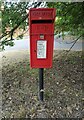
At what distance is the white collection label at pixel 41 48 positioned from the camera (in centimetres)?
334

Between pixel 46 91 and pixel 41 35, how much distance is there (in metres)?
1.13

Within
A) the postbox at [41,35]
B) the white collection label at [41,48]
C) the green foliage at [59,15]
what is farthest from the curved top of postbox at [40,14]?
the green foliage at [59,15]

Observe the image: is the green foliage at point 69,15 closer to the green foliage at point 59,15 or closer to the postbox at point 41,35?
the green foliage at point 59,15

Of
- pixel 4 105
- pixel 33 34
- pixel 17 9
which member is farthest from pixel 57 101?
pixel 17 9

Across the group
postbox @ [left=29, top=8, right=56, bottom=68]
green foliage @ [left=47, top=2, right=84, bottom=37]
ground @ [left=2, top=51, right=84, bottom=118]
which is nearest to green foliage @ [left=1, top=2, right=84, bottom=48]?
green foliage @ [left=47, top=2, right=84, bottom=37]

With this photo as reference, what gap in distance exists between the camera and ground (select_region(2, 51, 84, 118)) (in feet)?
11.4

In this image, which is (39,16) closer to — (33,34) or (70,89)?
(33,34)

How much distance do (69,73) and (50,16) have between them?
1.81m

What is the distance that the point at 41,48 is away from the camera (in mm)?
3387

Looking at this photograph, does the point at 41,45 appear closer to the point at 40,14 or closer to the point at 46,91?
the point at 40,14

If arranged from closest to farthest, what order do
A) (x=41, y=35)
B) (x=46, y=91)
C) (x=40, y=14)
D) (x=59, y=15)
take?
1. (x=40, y=14)
2. (x=41, y=35)
3. (x=46, y=91)
4. (x=59, y=15)

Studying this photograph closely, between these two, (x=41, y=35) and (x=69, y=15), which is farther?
(x=69, y=15)

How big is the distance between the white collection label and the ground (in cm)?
80

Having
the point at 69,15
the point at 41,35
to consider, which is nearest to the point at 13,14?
the point at 41,35
